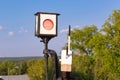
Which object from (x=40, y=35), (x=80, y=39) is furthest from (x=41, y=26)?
(x=80, y=39)

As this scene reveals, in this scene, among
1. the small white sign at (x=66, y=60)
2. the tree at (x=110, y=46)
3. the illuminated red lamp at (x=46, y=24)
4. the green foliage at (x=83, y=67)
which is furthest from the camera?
the green foliage at (x=83, y=67)

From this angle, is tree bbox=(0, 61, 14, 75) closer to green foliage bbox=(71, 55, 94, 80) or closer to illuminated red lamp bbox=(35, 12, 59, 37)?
green foliage bbox=(71, 55, 94, 80)

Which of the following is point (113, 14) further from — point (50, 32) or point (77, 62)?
point (50, 32)

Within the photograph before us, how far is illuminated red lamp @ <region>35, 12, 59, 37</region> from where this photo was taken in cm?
454

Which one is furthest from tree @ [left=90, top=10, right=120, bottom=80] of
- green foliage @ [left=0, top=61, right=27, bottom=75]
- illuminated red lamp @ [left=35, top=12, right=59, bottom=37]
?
green foliage @ [left=0, top=61, right=27, bottom=75]

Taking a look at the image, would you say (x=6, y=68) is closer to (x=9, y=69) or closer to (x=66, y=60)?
(x=9, y=69)

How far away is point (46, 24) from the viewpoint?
4.58 metres

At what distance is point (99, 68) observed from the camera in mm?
38188

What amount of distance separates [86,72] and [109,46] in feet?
33.0

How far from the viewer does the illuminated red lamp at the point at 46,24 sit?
454cm

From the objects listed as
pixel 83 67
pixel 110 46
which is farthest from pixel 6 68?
pixel 110 46

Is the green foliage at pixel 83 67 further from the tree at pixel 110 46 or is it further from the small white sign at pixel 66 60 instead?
the small white sign at pixel 66 60

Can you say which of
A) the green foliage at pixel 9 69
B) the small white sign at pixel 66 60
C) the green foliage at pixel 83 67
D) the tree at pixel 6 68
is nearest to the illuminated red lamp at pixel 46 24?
the small white sign at pixel 66 60

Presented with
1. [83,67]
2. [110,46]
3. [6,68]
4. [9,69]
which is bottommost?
[9,69]
